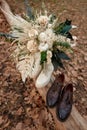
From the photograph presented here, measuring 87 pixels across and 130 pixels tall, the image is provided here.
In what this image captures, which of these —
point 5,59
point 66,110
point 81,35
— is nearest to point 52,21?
point 66,110

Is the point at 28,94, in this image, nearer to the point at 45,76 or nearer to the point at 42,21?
the point at 45,76

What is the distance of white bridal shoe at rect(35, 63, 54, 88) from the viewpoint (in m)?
2.50

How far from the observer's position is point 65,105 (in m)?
2.52

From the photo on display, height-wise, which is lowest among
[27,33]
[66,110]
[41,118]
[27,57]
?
[41,118]

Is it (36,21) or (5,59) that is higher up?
(36,21)

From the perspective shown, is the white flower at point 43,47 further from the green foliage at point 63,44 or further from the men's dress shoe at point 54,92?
the men's dress shoe at point 54,92

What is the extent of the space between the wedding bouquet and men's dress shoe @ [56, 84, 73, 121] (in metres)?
0.20

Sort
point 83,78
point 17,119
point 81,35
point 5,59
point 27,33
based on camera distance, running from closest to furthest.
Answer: point 27,33 → point 17,119 → point 83,78 → point 5,59 → point 81,35

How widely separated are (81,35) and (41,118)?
1.78 m

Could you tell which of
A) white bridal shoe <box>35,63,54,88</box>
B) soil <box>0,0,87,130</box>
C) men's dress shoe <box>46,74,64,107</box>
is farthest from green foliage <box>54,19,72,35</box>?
soil <box>0,0,87,130</box>

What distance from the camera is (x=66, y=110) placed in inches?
97.0

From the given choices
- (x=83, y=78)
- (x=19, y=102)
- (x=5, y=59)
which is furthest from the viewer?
(x=5, y=59)

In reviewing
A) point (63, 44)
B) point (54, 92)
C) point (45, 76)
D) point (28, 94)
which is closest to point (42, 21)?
point (63, 44)

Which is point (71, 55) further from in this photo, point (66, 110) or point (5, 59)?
point (66, 110)
